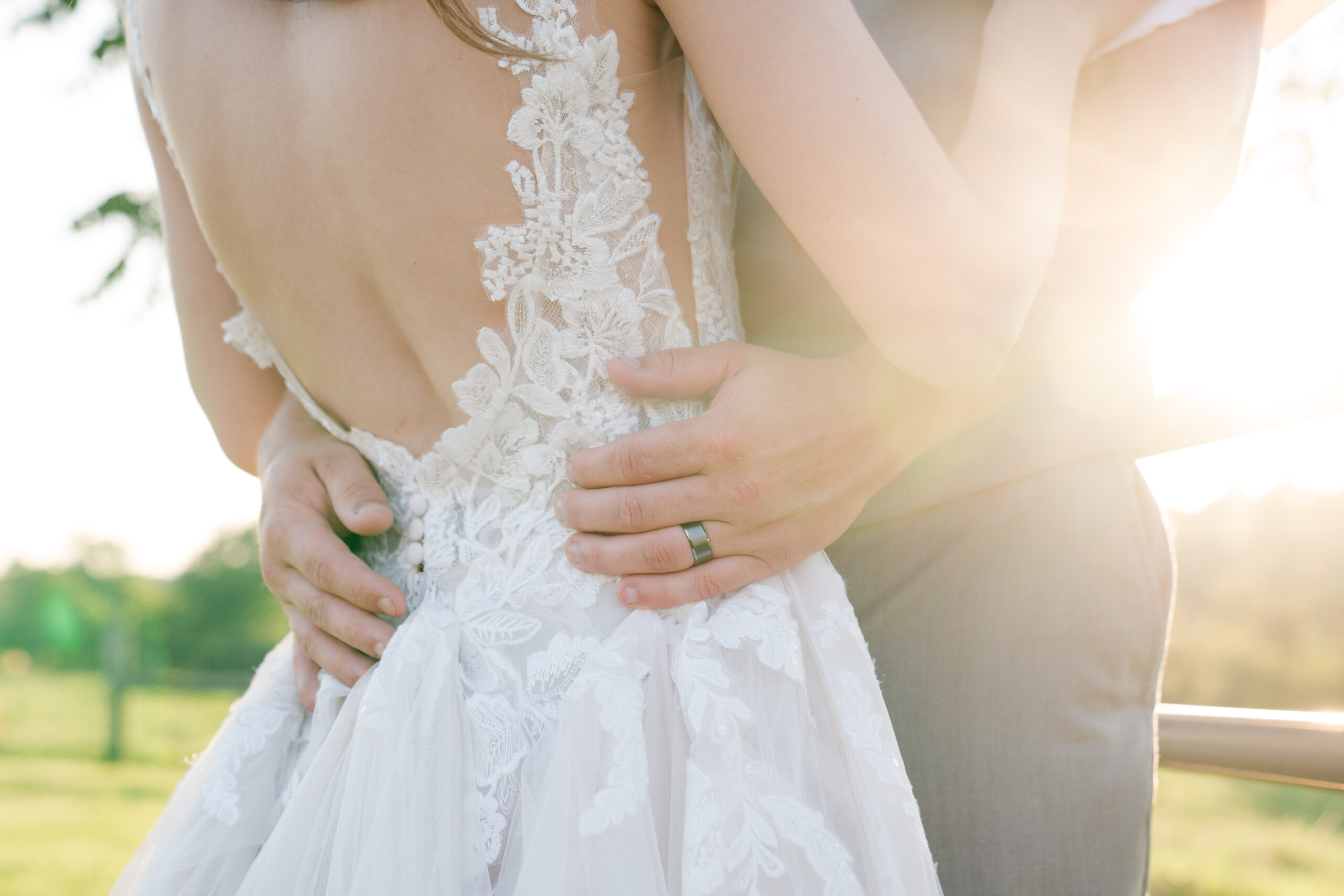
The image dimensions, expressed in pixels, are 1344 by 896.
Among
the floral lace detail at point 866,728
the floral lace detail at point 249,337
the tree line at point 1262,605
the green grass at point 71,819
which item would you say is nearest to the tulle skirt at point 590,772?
the floral lace detail at point 866,728

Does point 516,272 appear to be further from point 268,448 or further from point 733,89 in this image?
point 268,448

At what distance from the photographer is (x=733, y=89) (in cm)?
82

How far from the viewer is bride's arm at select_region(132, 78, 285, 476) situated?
1265 mm

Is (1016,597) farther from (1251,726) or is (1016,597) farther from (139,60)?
(139,60)

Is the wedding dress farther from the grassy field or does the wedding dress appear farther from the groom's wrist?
the grassy field

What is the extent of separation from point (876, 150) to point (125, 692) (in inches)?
1039

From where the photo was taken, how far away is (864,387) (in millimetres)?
1007

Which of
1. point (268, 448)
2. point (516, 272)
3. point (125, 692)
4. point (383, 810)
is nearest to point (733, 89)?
point (516, 272)

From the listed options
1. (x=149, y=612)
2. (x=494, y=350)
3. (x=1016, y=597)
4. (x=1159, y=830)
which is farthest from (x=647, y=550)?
(x=149, y=612)

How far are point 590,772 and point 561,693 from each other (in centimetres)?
11

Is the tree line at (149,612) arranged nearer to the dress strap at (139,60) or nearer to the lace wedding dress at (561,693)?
the dress strap at (139,60)

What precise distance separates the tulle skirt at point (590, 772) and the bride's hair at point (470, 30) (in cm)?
56

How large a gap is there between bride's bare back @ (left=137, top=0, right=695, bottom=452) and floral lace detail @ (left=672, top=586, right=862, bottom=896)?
0.40 meters

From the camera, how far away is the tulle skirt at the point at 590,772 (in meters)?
0.76
